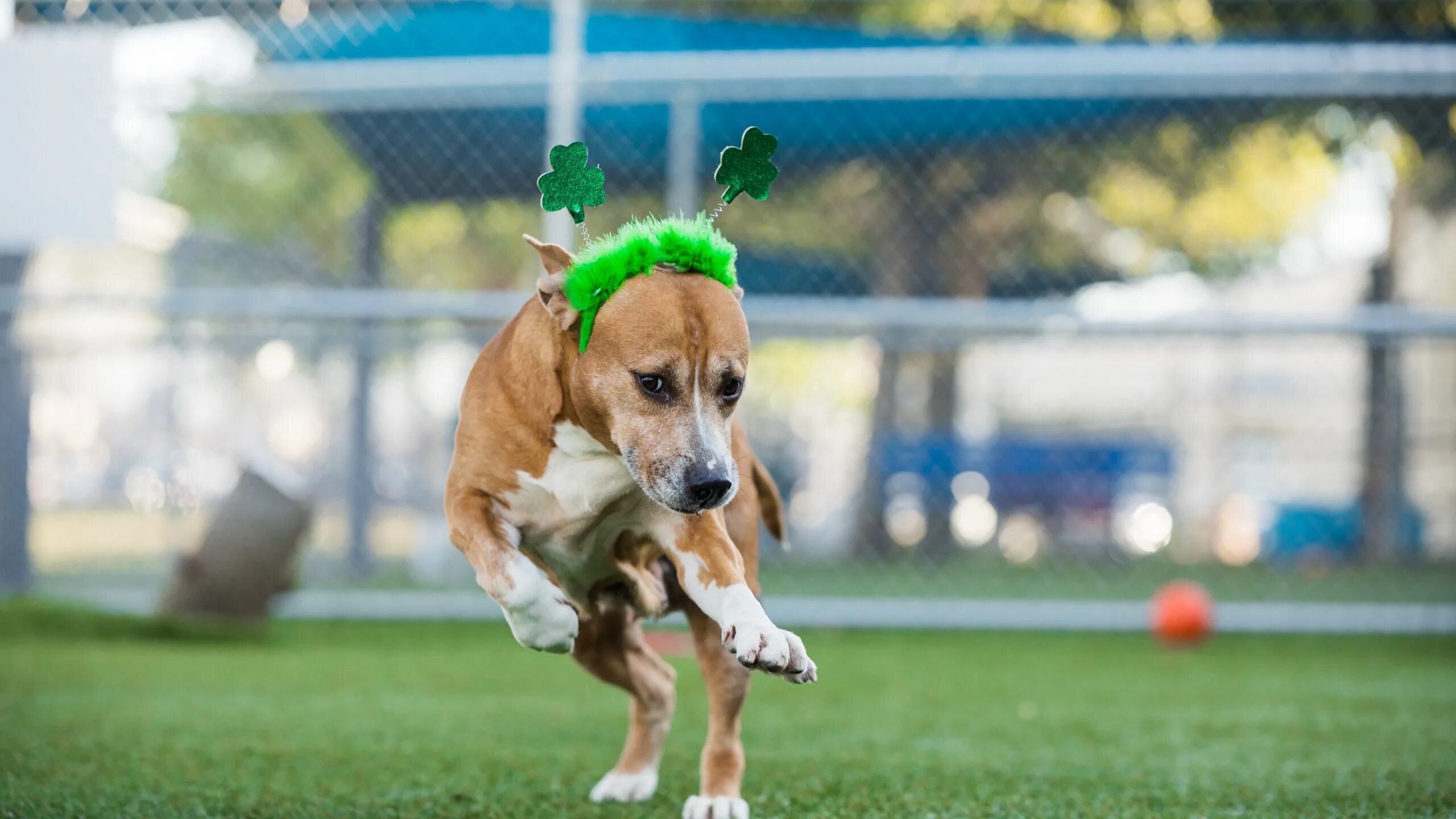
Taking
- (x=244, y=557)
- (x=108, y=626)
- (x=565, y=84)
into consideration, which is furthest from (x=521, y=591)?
(x=108, y=626)

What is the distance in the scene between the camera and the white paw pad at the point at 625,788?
10.3 ft

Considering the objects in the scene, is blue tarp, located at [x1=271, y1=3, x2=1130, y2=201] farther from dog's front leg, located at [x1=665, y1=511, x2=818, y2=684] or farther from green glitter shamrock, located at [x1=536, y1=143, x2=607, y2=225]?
dog's front leg, located at [x1=665, y1=511, x2=818, y2=684]

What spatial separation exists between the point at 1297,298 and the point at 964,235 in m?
2.45

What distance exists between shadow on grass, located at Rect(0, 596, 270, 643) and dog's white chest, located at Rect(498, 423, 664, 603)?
4.37 metres

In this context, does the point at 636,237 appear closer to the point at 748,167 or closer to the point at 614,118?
the point at 748,167

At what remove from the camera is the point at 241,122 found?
30.2ft

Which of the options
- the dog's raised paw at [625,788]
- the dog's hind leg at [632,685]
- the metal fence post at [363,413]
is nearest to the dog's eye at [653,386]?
the dog's hind leg at [632,685]

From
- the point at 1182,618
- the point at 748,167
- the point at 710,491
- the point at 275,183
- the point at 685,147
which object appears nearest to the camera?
the point at 710,491

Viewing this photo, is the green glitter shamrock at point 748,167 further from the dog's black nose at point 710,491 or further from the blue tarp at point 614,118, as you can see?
the blue tarp at point 614,118

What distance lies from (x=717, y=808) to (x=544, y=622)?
627 millimetres

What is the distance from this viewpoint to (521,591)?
8.32 ft

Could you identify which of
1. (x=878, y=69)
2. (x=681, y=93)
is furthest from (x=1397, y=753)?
(x=681, y=93)

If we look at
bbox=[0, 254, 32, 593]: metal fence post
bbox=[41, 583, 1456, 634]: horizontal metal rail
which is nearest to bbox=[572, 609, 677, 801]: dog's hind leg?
bbox=[41, 583, 1456, 634]: horizontal metal rail

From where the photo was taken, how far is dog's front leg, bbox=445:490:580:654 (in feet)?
8.33
